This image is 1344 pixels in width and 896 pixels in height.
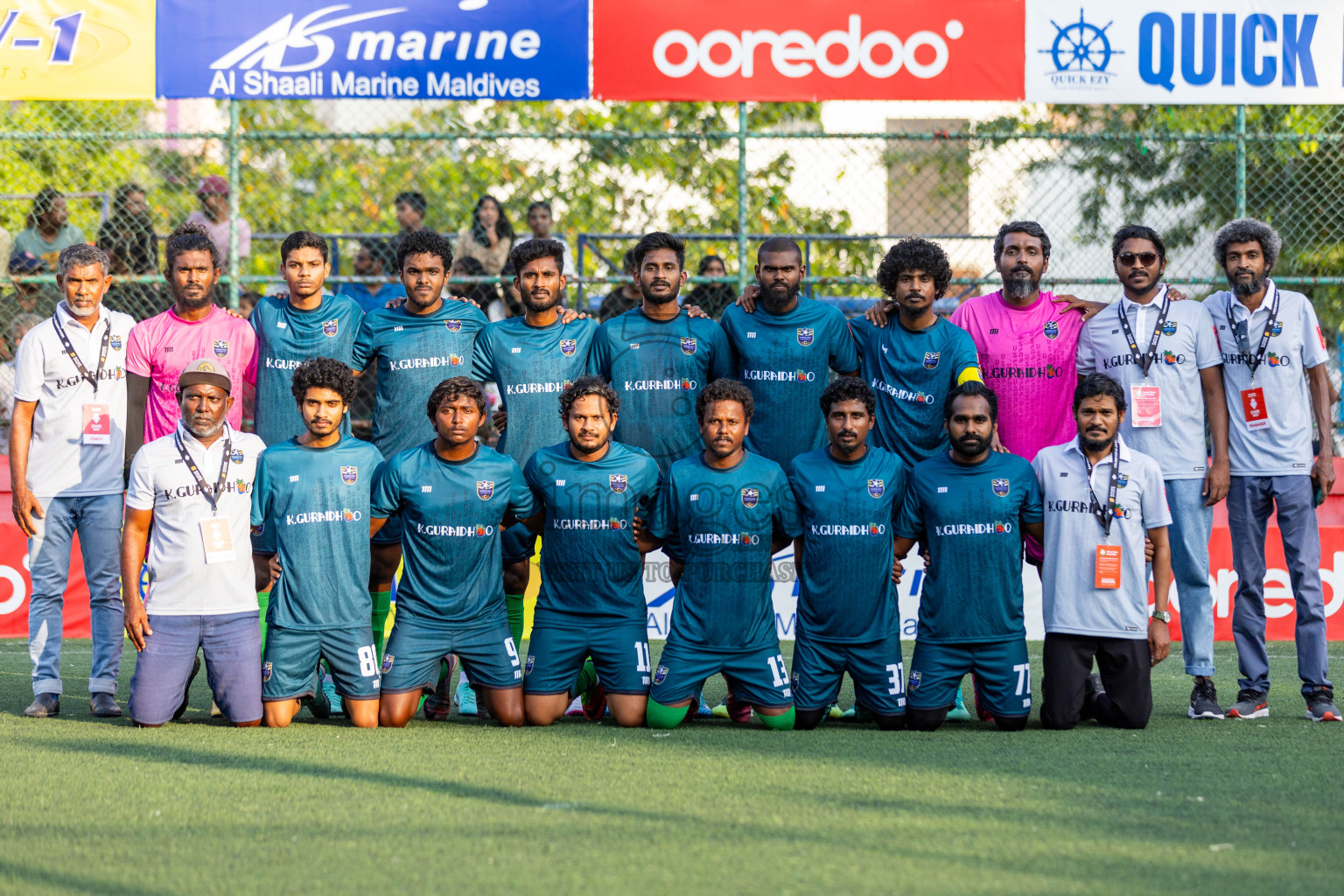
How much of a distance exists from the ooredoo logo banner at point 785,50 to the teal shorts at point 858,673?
14.5 feet

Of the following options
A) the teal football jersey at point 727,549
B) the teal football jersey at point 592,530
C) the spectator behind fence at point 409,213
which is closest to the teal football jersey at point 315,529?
the teal football jersey at point 592,530

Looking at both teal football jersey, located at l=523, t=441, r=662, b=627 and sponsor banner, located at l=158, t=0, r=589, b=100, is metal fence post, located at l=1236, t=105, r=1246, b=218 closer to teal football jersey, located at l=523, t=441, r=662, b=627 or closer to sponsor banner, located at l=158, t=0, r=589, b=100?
sponsor banner, located at l=158, t=0, r=589, b=100

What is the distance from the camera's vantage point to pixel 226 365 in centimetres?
702

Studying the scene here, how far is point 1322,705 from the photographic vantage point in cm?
661

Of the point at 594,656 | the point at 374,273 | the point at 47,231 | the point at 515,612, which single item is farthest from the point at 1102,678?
the point at 47,231

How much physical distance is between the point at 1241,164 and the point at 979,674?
5008 mm

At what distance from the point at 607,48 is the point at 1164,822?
663 centimetres

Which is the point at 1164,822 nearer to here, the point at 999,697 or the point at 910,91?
the point at 999,697

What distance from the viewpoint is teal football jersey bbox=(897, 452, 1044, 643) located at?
21.2 ft

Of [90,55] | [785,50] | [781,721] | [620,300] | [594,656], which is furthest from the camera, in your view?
[620,300]

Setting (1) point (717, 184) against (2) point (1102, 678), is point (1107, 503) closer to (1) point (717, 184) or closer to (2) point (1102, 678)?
(2) point (1102, 678)

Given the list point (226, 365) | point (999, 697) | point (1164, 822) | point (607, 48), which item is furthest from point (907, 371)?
point (607, 48)

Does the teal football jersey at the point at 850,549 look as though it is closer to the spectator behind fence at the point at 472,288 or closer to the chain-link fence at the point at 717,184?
the chain-link fence at the point at 717,184

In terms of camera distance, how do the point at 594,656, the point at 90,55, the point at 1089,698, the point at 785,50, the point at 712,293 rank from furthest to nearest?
1. the point at 712,293
2. the point at 785,50
3. the point at 90,55
4. the point at 1089,698
5. the point at 594,656
